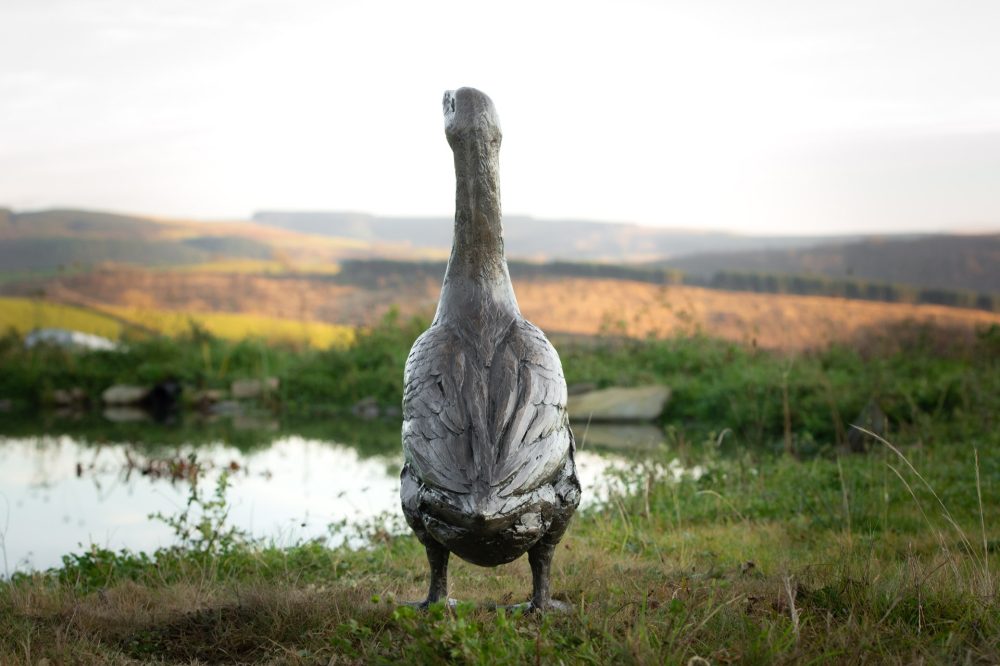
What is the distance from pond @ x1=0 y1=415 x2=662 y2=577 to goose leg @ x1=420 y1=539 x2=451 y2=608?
3.01 m

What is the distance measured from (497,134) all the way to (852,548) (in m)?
3.56

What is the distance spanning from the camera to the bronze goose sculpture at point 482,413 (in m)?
4.31

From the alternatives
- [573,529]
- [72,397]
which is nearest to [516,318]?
[573,529]

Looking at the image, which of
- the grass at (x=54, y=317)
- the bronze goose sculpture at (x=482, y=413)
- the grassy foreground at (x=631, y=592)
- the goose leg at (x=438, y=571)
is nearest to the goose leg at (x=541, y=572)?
the bronze goose sculpture at (x=482, y=413)

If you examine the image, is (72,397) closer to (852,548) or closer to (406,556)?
(406,556)

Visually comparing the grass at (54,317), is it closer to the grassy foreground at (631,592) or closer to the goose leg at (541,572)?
the grassy foreground at (631,592)

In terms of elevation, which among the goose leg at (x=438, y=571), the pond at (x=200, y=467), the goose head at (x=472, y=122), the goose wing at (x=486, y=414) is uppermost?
the goose head at (x=472, y=122)

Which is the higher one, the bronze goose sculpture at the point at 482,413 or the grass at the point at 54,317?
the bronze goose sculpture at the point at 482,413

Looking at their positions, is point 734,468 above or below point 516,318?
below

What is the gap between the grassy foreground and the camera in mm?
4121

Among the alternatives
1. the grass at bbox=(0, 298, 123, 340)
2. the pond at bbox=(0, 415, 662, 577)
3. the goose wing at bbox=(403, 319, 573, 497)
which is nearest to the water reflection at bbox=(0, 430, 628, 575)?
the pond at bbox=(0, 415, 662, 577)

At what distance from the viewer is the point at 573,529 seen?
8023 millimetres

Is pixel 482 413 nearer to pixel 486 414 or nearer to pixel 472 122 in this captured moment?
pixel 486 414

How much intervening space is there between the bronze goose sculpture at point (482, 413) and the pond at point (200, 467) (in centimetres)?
337
